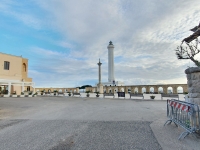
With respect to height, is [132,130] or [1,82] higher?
[1,82]

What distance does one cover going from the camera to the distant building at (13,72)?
31078 millimetres

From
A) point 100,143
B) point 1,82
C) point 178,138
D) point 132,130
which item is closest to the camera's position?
point 100,143

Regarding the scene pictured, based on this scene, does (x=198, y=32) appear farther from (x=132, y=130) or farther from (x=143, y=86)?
(x=143, y=86)

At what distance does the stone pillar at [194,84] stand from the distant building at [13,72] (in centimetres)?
3064

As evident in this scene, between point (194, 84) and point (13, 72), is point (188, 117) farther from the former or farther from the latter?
point (13, 72)

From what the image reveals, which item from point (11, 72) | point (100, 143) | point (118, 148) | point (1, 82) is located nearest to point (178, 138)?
point (118, 148)

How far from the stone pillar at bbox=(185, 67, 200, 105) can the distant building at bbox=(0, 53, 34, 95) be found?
3064 cm

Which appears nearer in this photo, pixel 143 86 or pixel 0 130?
pixel 0 130

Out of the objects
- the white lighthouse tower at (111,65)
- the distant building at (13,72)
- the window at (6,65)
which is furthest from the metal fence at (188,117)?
the white lighthouse tower at (111,65)

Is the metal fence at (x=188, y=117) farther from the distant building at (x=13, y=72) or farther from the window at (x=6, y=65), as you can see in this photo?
the window at (x=6, y=65)

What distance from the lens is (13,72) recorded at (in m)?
33.6

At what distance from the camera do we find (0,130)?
5750 mm

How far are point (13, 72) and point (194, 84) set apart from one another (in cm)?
3606

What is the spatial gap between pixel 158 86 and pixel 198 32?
81.8ft
